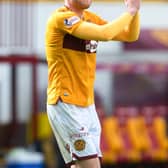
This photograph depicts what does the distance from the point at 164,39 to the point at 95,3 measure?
985mm

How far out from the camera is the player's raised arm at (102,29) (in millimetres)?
7344

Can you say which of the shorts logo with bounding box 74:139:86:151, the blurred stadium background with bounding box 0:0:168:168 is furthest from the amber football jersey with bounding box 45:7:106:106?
the blurred stadium background with bounding box 0:0:168:168

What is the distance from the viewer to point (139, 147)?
46.8 feet

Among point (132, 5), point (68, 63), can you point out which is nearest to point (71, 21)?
point (68, 63)

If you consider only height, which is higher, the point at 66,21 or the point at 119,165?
the point at 66,21

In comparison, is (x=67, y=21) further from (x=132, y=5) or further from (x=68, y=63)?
(x=132, y=5)

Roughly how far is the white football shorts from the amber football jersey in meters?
0.06

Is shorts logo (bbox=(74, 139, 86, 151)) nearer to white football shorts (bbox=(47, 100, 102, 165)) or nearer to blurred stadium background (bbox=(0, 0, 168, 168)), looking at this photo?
white football shorts (bbox=(47, 100, 102, 165))

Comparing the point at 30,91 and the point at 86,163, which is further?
the point at 30,91

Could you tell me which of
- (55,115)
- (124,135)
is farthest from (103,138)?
(55,115)

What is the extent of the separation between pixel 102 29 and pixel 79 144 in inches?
31.8

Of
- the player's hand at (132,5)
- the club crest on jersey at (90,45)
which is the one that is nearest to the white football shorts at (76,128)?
the club crest on jersey at (90,45)

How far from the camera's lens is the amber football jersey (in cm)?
751

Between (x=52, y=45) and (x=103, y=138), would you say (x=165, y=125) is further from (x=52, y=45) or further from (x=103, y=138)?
(x=52, y=45)
